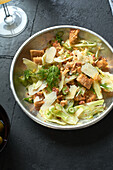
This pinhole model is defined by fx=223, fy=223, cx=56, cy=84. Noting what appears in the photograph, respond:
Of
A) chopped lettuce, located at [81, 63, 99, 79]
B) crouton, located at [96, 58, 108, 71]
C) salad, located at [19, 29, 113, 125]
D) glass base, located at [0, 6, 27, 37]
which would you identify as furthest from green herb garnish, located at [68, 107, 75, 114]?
glass base, located at [0, 6, 27, 37]

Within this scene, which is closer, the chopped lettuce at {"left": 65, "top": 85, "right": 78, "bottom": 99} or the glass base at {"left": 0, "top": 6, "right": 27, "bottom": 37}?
the chopped lettuce at {"left": 65, "top": 85, "right": 78, "bottom": 99}

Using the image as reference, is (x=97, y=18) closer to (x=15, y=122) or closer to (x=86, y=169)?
(x=15, y=122)

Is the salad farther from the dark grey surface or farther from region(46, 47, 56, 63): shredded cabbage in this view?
the dark grey surface

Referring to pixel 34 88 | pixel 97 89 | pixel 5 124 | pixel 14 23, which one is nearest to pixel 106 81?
pixel 97 89

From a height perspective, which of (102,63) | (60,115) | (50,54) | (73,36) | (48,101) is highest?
(73,36)

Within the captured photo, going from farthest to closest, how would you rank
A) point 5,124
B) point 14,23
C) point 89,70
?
point 14,23, point 89,70, point 5,124

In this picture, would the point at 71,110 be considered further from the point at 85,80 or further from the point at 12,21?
the point at 12,21

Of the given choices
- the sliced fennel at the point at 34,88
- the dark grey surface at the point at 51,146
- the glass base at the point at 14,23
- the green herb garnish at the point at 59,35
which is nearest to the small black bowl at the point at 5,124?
the dark grey surface at the point at 51,146
